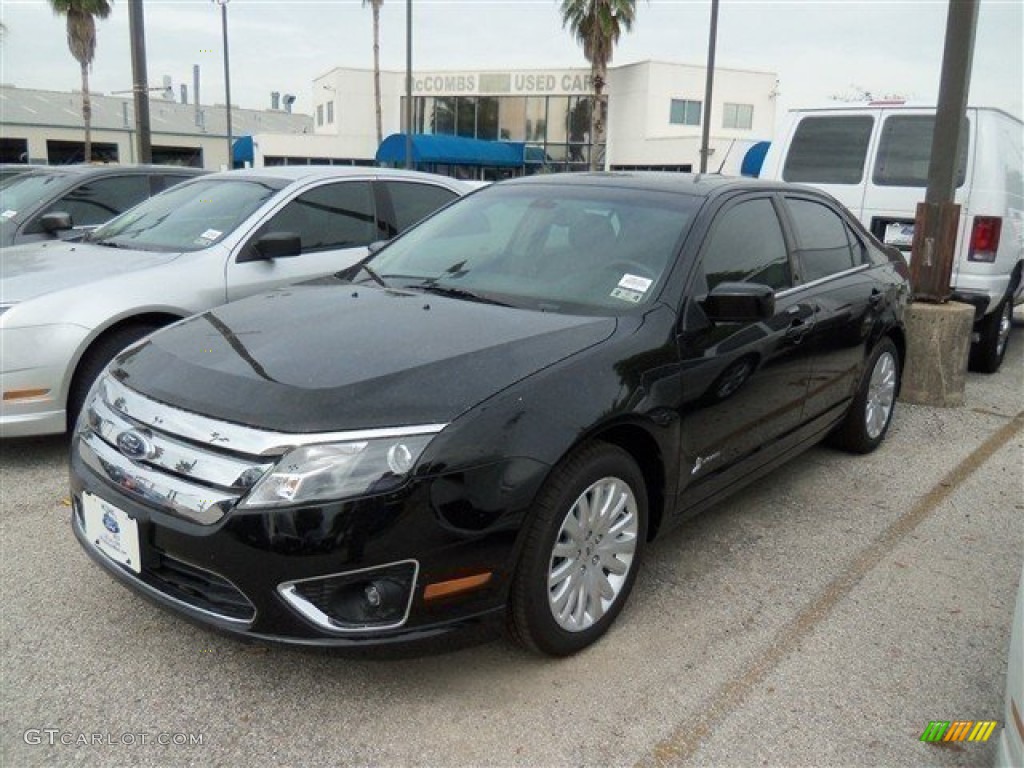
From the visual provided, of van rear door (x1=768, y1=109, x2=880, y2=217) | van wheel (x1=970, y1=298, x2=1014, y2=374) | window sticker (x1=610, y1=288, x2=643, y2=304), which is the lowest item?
van wheel (x1=970, y1=298, x2=1014, y2=374)

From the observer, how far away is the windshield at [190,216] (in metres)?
5.33

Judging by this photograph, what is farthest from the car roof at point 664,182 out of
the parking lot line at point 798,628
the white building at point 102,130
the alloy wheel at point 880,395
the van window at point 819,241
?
the white building at point 102,130

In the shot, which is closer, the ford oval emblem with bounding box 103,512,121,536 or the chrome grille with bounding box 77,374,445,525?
the chrome grille with bounding box 77,374,445,525

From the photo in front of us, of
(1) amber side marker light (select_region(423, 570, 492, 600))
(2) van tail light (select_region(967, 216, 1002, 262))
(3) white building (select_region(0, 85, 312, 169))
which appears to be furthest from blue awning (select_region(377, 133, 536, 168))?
(1) amber side marker light (select_region(423, 570, 492, 600))

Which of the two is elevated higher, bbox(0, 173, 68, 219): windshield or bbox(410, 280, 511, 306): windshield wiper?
bbox(0, 173, 68, 219): windshield

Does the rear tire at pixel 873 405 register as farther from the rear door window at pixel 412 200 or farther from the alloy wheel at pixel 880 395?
the rear door window at pixel 412 200

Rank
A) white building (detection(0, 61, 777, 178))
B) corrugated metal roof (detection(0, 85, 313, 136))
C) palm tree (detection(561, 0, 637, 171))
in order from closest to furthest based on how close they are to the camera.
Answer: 1. palm tree (detection(561, 0, 637, 171))
2. white building (detection(0, 61, 777, 178))
3. corrugated metal roof (detection(0, 85, 313, 136))

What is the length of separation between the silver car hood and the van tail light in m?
5.88

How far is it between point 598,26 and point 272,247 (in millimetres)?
26090

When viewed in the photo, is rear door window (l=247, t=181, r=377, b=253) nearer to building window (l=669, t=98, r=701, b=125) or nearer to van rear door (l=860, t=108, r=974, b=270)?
van rear door (l=860, t=108, r=974, b=270)

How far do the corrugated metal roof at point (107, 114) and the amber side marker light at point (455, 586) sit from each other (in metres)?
45.9

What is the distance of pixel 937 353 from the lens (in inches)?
248

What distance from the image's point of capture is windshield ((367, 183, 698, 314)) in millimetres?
3352

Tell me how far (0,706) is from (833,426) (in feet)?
13.1
